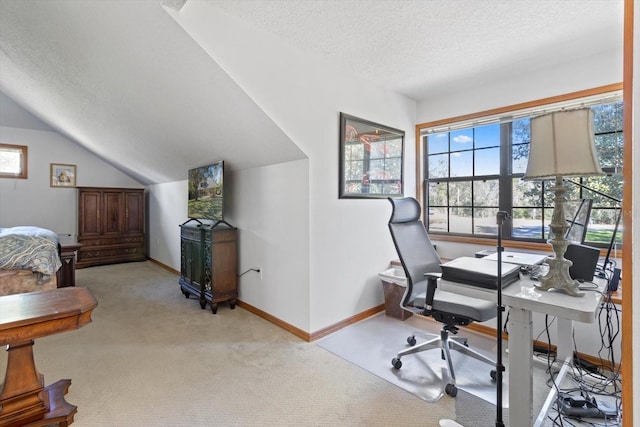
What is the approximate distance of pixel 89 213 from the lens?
5.57 m

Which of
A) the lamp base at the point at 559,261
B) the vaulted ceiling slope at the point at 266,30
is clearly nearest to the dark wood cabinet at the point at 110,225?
the vaulted ceiling slope at the point at 266,30

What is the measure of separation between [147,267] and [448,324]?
5319 millimetres

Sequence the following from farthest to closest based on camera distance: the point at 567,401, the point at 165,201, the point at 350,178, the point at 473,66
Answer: the point at 165,201 < the point at 350,178 < the point at 473,66 < the point at 567,401

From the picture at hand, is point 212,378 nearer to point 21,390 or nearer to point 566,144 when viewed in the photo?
point 21,390

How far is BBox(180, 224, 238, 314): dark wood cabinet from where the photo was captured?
3.25 metres

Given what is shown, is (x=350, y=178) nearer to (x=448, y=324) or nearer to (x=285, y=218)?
(x=285, y=218)

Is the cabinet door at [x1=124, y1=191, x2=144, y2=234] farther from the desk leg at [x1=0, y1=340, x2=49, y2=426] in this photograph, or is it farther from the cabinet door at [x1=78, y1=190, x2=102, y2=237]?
the desk leg at [x1=0, y1=340, x2=49, y2=426]

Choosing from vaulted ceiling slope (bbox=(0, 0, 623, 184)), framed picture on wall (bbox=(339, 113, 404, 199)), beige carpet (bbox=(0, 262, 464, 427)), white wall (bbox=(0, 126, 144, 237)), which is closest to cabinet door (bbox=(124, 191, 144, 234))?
white wall (bbox=(0, 126, 144, 237))

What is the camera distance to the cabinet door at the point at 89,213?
5.49 m

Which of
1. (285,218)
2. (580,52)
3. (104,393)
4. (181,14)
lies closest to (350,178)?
(285,218)

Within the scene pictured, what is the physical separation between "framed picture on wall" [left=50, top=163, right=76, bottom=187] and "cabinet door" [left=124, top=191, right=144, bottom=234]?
1054mm

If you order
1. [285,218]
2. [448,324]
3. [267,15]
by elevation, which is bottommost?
[448,324]

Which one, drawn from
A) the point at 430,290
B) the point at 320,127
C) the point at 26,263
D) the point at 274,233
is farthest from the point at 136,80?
the point at 430,290

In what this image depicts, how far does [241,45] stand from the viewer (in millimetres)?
2148
